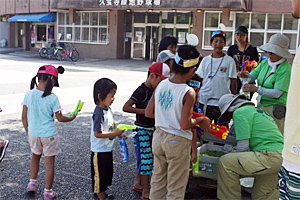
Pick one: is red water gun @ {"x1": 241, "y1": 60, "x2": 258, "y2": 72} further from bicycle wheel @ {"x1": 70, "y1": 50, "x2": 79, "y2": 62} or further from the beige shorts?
bicycle wheel @ {"x1": 70, "y1": 50, "x2": 79, "y2": 62}

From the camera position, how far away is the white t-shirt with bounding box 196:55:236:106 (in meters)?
4.82

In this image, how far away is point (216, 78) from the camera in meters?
4.82

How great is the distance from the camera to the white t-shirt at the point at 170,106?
318 centimetres

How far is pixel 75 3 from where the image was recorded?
21.8 meters

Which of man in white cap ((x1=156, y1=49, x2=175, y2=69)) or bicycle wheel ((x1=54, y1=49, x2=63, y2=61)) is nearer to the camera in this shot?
man in white cap ((x1=156, y1=49, x2=175, y2=69))

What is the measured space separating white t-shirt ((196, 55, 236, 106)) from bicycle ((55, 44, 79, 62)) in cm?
1849

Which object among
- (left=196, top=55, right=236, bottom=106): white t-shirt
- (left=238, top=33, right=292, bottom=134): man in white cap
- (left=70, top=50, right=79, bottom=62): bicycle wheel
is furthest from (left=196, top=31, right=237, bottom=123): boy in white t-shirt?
(left=70, top=50, right=79, bottom=62): bicycle wheel

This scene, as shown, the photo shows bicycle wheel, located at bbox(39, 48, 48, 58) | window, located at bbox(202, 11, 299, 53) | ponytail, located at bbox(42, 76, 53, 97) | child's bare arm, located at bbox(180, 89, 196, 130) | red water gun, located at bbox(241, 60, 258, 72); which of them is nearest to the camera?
child's bare arm, located at bbox(180, 89, 196, 130)

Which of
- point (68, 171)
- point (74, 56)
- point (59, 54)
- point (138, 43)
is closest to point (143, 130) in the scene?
point (68, 171)

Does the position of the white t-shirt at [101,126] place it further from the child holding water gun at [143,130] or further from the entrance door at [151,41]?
the entrance door at [151,41]

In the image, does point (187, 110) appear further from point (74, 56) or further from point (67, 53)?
point (67, 53)

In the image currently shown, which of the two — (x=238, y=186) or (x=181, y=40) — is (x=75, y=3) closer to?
(x=181, y=40)

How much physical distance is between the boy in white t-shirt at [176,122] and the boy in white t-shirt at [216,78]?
1.48 meters

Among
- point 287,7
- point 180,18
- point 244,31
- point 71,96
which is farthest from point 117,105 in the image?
point 180,18
